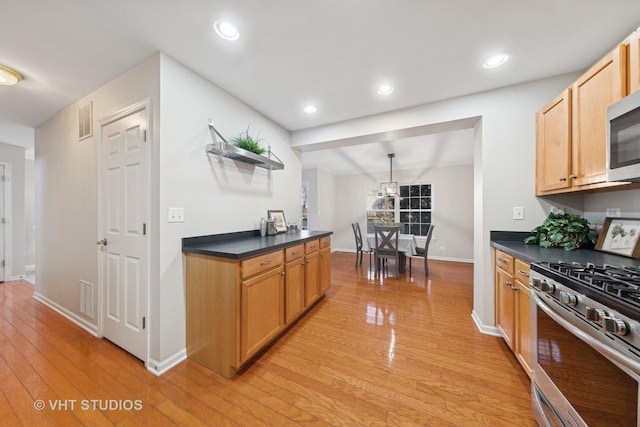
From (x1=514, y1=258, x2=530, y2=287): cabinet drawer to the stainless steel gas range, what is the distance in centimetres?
26

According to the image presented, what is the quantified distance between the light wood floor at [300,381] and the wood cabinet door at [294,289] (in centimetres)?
20

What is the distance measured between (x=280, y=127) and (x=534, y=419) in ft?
12.0

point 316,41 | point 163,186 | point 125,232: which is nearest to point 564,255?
point 316,41

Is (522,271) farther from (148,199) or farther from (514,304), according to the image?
(148,199)

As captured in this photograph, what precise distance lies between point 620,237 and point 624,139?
0.90 m

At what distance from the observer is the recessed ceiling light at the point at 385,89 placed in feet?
7.27

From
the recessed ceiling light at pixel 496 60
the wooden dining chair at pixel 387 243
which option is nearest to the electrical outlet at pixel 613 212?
the recessed ceiling light at pixel 496 60

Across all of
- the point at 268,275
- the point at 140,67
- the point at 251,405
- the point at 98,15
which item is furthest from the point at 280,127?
the point at 251,405

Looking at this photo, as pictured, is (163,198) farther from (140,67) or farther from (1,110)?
(1,110)

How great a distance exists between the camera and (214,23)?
4.82 ft

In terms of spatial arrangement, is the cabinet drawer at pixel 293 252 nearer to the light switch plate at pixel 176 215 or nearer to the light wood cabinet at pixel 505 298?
the light switch plate at pixel 176 215

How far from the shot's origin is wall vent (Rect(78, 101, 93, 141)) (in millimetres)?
2221

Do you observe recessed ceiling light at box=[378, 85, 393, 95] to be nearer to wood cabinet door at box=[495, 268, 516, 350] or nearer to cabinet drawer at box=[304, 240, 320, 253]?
cabinet drawer at box=[304, 240, 320, 253]

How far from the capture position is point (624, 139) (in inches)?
45.7
